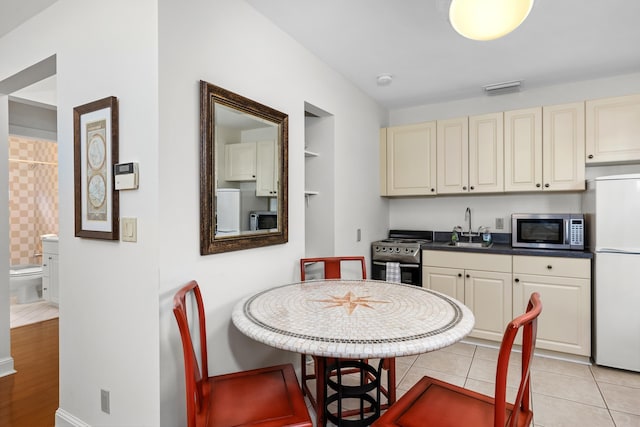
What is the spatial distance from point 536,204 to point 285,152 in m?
2.65

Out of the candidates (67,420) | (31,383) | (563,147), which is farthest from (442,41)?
(31,383)

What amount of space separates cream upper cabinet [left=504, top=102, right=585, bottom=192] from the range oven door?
3.79 feet

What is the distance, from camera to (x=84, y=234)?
69.4 inches

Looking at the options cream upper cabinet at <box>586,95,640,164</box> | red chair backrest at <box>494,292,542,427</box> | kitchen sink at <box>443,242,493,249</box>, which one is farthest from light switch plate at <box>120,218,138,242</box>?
cream upper cabinet at <box>586,95,640,164</box>

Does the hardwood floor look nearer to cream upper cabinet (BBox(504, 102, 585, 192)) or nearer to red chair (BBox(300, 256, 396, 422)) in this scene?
red chair (BBox(300, 256, 396, 422))

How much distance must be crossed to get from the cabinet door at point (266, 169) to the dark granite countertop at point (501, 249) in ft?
5.97

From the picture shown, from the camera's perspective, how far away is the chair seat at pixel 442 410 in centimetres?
121

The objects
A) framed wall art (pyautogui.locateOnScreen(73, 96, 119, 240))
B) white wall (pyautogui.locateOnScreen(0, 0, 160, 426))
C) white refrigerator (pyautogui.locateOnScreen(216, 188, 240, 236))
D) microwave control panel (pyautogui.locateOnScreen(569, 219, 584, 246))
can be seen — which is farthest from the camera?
microwave control panel (pyautogui.locateOnScreen(569, 219, 584, 246))

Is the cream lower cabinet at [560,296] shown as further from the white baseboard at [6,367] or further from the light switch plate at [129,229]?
the white baseboard at [6,367]

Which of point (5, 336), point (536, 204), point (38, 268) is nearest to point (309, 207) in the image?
point (536, 204)

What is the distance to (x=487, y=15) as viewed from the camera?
1280 mm

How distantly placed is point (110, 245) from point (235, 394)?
0.95m

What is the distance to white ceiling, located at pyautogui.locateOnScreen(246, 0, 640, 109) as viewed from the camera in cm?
200

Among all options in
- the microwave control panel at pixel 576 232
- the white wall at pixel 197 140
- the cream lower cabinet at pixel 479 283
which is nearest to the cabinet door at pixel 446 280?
the cream lower cabinet at pixel 479 283
